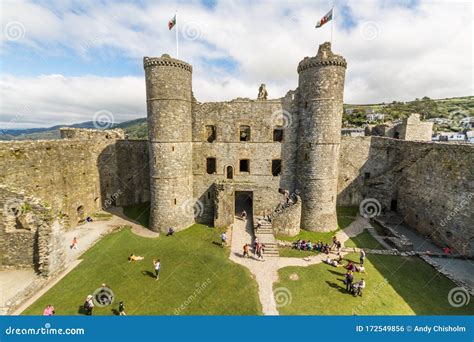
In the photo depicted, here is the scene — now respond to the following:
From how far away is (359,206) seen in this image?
25219 mm

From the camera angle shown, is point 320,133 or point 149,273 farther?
point 320,133

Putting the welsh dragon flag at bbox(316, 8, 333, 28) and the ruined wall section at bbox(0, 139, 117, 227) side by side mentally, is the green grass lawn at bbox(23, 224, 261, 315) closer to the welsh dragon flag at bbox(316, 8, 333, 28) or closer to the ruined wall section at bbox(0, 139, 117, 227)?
the ruined wall section at bbox(0, 139, 117, 227)

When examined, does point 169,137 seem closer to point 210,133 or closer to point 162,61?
point 210,133

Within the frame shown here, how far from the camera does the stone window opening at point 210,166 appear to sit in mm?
23175

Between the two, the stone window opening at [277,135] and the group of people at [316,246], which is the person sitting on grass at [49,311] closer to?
the group of people at [316,246]

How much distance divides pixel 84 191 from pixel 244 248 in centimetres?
1753

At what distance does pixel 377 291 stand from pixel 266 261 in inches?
274

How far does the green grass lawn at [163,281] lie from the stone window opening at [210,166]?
24.1 ft

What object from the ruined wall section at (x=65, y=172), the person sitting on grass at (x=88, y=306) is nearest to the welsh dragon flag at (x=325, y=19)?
the ruined wall section at (x=65, y=172)

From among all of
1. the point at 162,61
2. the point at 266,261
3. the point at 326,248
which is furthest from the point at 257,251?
the point at 162,61

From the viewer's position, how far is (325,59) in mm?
18656

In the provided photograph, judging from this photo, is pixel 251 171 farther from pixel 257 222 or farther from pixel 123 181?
pixel 123 181

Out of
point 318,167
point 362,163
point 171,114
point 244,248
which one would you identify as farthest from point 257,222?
point 362,163

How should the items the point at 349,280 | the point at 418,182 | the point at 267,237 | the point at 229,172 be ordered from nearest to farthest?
1. the point at 349,280
2. the point at 267,237
3. the point at 418,182
4. the point at 229,172
